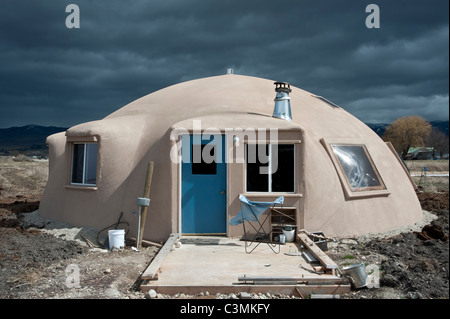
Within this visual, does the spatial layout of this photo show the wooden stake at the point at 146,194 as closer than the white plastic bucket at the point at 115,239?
No

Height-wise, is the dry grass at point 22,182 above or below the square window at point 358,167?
below

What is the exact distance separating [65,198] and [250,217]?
5256 millimetres

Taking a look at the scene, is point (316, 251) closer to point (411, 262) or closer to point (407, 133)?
point (411, 262)

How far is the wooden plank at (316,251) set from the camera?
6.32m

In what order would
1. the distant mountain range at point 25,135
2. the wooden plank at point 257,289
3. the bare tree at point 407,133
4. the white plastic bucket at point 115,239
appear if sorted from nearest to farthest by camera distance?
the wooden plank at point 257,289 < the white plastic bucket at point 115,239 < the bare tree at point 407,133 < the distant mountain range at point 25,135

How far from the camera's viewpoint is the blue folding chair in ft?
25.6

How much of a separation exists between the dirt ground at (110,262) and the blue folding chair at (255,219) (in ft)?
4.65

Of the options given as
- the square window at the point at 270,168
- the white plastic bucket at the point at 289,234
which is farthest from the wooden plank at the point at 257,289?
the square window at the point at 270,168

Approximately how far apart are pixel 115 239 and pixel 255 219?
313 cm

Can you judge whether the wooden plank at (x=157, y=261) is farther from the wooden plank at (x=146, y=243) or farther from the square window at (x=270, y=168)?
the square window at (x=270, y=168)

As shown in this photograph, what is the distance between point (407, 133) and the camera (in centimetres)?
5253

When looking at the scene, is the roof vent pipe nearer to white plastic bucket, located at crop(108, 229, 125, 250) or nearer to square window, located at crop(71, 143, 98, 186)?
white plastic bucket, located at crop(108, 229, 125, 250)

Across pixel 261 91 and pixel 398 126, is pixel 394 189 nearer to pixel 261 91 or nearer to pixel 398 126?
pixel 261 91

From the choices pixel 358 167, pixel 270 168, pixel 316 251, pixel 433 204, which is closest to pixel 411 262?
pixel 316 251
